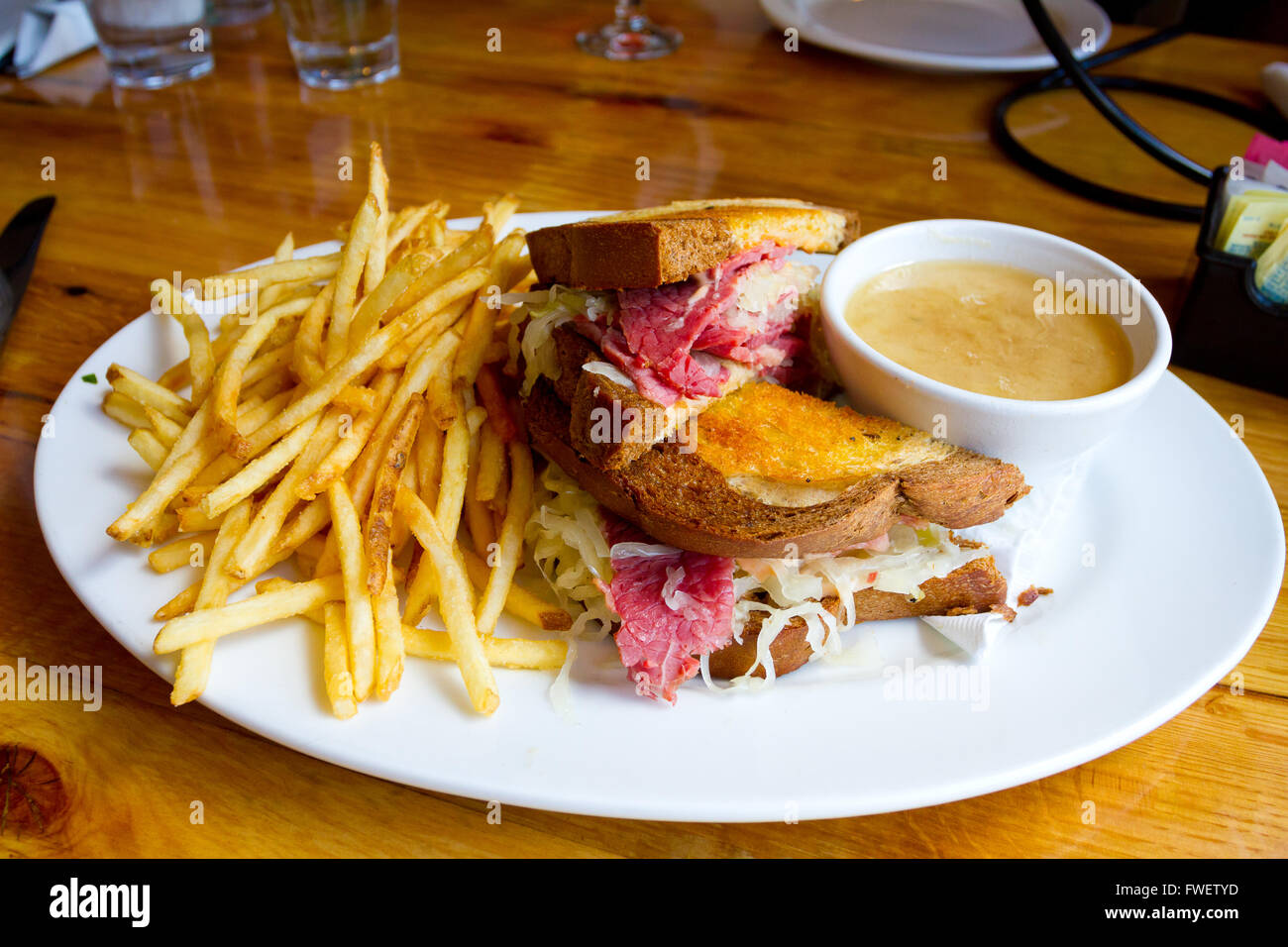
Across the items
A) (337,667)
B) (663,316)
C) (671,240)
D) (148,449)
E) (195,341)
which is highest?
(671,240)

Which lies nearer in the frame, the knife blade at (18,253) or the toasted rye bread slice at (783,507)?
the toasted rye bread slice at (783,507)

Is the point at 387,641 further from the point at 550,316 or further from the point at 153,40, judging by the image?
the point at 153,40

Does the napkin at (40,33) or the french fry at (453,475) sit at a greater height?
the napkin at (40,33)

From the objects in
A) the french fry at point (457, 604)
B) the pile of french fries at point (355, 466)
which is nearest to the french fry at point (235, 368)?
the pile of french fries at point (355, 466)

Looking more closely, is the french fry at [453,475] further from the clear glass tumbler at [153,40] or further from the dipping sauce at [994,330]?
the clear glass tumbler at [153,40]

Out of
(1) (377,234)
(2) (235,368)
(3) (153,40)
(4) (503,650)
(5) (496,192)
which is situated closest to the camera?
(4) (503,650)

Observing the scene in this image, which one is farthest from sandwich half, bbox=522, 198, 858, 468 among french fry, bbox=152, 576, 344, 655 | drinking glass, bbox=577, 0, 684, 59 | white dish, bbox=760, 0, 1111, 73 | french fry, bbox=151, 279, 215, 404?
drinking glass, bbox=577, 0, 684, 59

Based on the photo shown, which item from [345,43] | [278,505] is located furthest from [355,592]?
[345,43]
